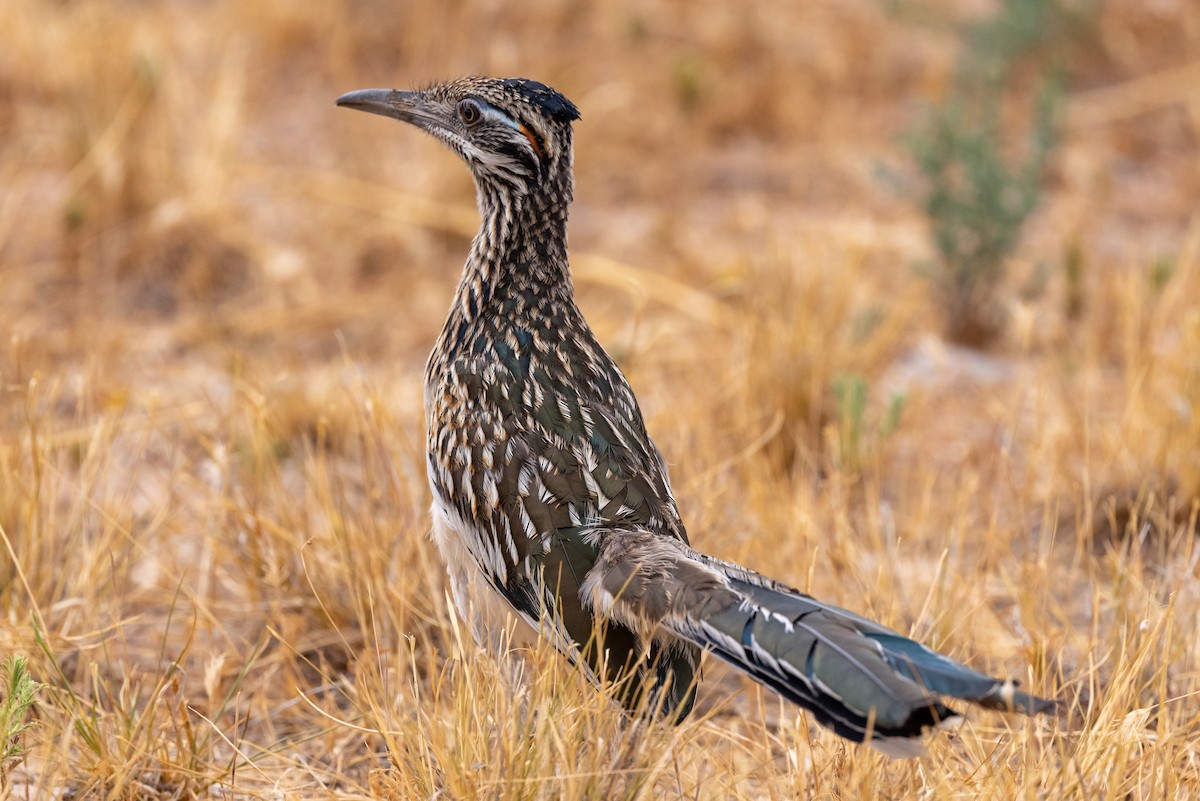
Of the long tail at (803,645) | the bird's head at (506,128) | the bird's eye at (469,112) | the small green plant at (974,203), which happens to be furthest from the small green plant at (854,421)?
the small green plant at (974,203)

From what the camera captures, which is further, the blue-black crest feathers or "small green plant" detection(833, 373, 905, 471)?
"small green plant" detection(833, 373, 905, 471)

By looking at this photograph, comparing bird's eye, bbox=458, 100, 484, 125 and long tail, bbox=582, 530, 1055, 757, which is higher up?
bird's eye, bbox=458, 100, 484, 125

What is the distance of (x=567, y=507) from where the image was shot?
358 cm

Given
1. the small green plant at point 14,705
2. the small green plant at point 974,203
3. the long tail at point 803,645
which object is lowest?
the small green plant at point 14,705

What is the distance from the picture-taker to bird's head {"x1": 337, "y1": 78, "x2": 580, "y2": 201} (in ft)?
13.2

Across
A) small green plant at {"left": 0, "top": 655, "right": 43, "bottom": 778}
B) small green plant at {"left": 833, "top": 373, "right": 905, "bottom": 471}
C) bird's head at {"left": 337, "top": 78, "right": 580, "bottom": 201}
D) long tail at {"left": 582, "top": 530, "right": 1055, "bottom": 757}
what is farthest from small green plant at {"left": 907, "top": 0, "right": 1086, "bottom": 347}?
small green plant at {"left": 0, "top": 655, "right": 43, "bottom": 778}

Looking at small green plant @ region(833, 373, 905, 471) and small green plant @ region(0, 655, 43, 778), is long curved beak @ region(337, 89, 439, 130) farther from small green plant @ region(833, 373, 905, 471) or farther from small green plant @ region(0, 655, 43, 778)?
small green plant @ region(0, 655, 43, 778)

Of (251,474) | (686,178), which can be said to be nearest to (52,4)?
(686,178)

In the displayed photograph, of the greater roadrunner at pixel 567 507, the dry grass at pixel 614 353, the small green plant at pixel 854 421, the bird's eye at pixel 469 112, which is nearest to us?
the greater roadrunner at pixel 567 507

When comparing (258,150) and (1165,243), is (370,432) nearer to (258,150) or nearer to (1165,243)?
(258,150)

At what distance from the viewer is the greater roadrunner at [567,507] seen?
2688mm

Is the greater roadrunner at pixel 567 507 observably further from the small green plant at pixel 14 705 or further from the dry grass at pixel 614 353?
the small green plant at pixel 14 705

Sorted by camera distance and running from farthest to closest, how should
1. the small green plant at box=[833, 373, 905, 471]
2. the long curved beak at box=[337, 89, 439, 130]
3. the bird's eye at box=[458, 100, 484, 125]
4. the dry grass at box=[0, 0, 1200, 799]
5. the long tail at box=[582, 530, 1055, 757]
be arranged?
the small green plant at box=[833, 373, 905, 471], the long curved beak at box=[337, 89, 439, 130], the bird's eye at box=[458, 100, 484, 125], the dry grass at box=[0, 0, 1200, 799], the long tail at box=[582, 530, 1055, 757]

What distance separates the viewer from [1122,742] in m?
3.12
